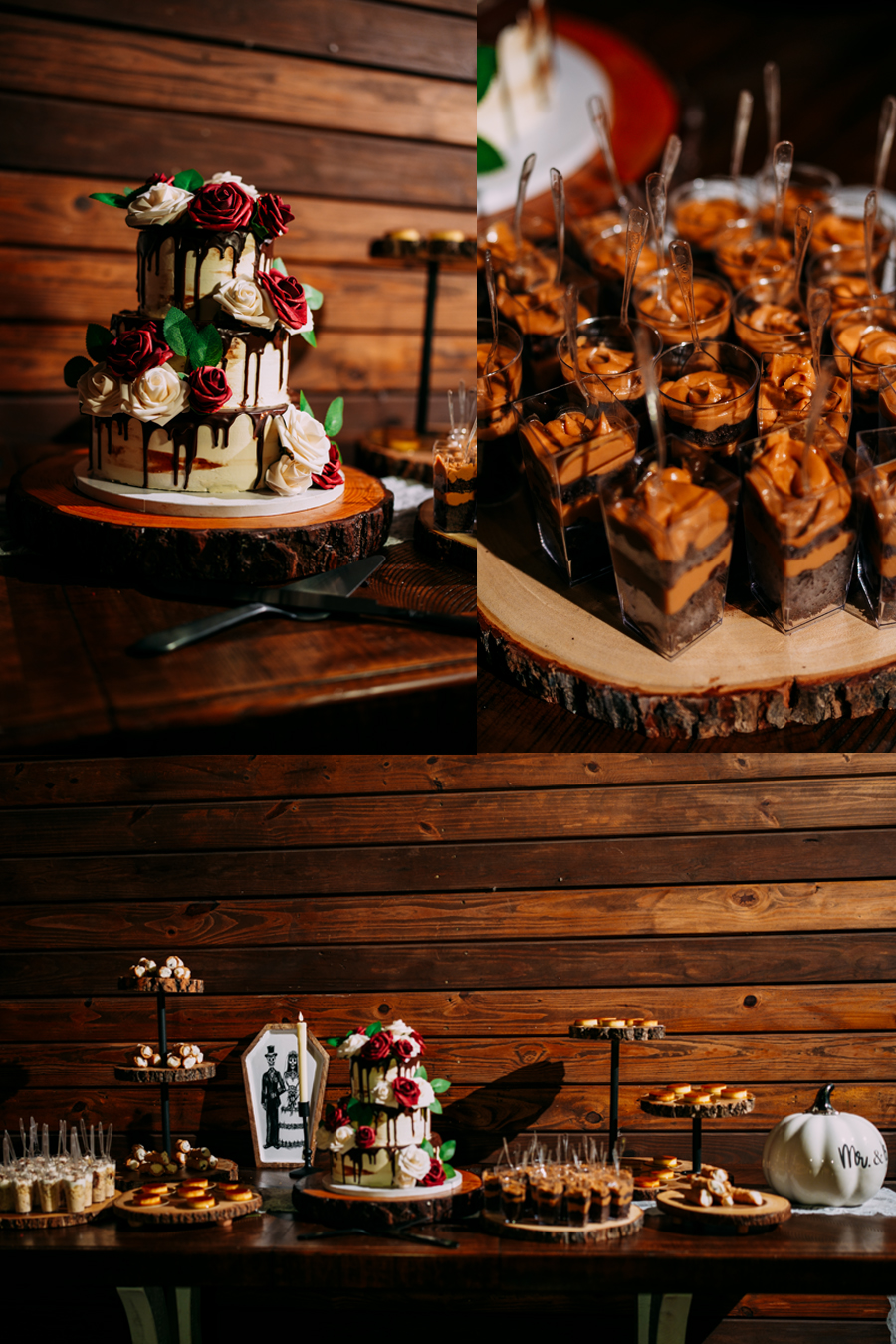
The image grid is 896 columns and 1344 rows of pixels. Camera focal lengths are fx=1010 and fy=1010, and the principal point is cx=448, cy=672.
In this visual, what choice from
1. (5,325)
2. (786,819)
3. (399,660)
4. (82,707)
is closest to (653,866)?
(786,819)

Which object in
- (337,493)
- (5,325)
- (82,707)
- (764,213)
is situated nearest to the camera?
(82,707)

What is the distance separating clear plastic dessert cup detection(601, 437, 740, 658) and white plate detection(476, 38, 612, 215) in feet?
4.13

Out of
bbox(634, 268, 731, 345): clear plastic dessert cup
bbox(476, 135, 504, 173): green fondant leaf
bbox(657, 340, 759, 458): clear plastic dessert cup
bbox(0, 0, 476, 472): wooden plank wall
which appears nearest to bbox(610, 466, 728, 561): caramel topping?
bbox(657, 340, 759, 458): clear plastic dessert cup

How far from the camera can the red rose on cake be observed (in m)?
1.34

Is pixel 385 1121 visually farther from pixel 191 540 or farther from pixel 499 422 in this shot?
pixel 499 422

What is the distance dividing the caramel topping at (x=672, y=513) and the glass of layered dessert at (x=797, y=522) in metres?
0.07

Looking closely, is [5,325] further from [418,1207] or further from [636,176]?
[418,1207]

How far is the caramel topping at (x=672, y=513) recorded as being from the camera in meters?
1.27

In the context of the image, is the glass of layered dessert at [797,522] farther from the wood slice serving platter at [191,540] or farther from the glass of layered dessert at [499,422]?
the wood slice serving platter at [191,540]

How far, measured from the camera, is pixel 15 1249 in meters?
1.53

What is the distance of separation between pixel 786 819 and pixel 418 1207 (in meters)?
1.00

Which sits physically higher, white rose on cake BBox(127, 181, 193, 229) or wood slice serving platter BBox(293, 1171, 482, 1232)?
white rose on cake BBox(127, 181, 193, 229)

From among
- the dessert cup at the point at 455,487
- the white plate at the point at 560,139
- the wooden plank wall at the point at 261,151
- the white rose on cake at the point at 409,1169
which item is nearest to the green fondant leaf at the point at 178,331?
the dessert cup at the point at 455,487

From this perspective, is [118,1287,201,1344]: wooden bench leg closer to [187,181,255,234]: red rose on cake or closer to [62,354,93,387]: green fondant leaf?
[62,354,93,387]: green fondant leaf
